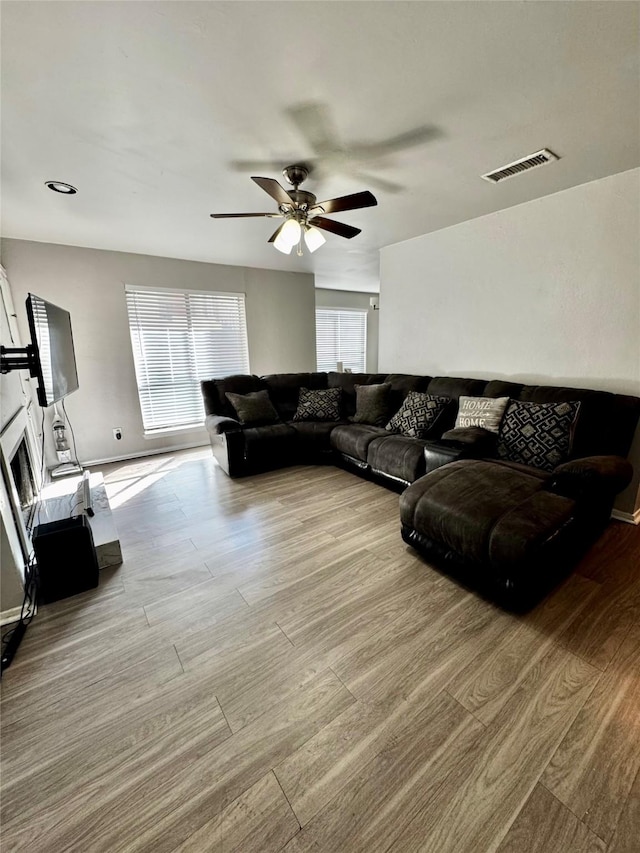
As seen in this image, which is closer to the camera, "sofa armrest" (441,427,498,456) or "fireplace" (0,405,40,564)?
"fireplace" (0,405,40,564)

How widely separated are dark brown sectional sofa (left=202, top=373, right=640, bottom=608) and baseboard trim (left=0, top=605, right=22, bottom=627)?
6.49 feet

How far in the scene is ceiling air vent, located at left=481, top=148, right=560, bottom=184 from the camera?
84.0 inches

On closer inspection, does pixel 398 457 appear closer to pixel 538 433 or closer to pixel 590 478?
pixel 538 433

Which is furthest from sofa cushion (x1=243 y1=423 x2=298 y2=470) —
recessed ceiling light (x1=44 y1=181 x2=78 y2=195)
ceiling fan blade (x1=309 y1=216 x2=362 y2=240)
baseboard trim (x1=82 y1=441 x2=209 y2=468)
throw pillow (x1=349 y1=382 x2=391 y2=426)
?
recessed ceiling light (x1=44 y1=181 x2=78 y2=195)

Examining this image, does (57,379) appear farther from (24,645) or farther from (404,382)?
(404,382)

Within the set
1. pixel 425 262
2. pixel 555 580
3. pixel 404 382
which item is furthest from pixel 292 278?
pixel 555 580

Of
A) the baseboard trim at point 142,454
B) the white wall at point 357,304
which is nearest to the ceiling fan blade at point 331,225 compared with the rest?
the baseboard trim at point 142,454

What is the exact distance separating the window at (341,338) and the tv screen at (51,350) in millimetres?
5109

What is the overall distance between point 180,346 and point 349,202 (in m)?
3.25

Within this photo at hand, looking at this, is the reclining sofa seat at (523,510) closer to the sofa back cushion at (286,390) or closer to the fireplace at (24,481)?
the sofa back cushion at (286,390)

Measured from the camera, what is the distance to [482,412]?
286 centimetres

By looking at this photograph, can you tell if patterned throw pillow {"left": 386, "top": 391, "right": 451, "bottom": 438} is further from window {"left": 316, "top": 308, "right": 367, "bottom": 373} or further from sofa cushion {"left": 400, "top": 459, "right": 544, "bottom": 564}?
window {"left": 316, "top": 308, "right": 367, "bottom": 373}

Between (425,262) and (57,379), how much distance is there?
11.7 ft

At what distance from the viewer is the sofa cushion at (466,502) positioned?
1.78 m
